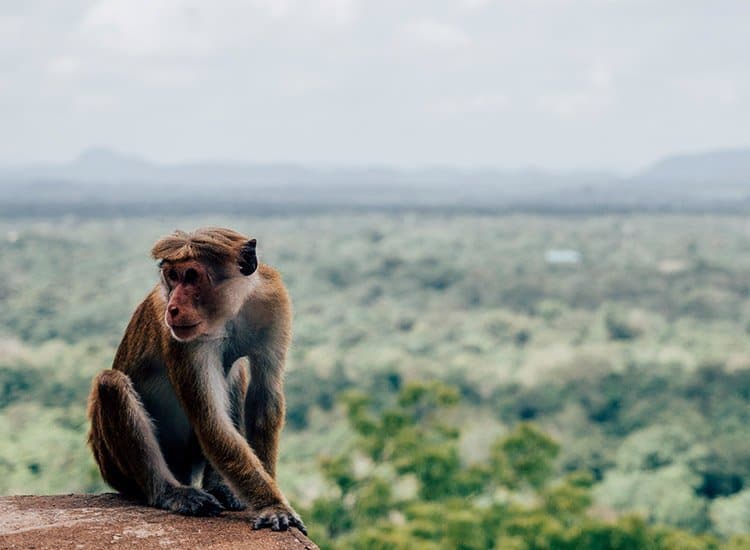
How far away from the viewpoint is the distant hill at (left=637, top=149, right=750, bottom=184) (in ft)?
328

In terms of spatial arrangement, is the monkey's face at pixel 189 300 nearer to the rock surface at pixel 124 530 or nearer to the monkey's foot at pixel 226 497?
the rock surface at pixel 124 530

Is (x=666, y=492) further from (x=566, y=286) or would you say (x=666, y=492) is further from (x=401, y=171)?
(x=401, y=171)

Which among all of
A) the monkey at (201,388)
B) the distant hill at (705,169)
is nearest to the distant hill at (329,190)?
Result: the distant hill at (705,169)

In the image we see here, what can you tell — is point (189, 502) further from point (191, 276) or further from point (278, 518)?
point (191, 276)

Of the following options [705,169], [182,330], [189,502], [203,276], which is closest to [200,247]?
[203,276]

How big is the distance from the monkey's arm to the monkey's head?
0.18 metres

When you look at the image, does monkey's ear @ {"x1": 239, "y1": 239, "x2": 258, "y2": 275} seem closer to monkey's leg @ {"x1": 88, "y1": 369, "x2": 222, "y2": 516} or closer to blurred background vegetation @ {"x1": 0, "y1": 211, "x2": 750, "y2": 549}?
blurred background vegetation @ {"x1": 0, "y1": 211, "x2": 750, "y2": 549}

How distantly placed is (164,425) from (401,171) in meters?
144

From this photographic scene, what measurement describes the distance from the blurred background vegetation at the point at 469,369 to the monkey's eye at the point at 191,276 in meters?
0.50

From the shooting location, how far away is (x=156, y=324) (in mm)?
3855

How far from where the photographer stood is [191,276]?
11.6 ft

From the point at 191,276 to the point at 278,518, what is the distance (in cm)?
99

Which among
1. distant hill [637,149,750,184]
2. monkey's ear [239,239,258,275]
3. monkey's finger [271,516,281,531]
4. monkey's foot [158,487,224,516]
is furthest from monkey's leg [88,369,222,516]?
distant hill [637,149,750,184]

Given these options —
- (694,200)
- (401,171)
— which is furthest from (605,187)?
(401,171)
